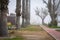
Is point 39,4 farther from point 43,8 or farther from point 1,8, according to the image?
point 1,8

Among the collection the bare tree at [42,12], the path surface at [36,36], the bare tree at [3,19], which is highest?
the bare tree at [3,19]

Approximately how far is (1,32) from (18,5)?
1213cm

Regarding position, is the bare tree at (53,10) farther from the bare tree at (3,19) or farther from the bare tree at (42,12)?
the bare tree at (3,19)

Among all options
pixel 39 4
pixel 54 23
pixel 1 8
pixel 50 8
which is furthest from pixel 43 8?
pixel 1 8

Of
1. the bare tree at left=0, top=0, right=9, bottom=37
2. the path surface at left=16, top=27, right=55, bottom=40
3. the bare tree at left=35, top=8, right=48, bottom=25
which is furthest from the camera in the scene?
→ the bare tree at left=35, top=8, right=48, bottom=25

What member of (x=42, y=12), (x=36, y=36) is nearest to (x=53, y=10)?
(x=42, y=12)

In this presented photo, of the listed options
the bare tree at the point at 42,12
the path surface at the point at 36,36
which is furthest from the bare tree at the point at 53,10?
the path surface at the point at 36,36

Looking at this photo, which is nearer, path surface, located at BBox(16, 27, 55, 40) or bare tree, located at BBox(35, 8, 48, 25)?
path surface, located at BBox(16, 27, 55, 40)

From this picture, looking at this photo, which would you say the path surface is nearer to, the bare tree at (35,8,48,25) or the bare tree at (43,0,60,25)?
the bare tree at (43,0,60,25)

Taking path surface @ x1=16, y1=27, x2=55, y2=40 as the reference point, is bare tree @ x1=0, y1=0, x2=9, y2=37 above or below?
above

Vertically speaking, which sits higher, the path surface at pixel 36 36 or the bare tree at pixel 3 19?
the bare tree at pixel 3 19

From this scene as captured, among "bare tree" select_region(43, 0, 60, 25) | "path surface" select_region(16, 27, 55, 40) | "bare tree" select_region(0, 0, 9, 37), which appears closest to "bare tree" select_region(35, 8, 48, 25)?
"bare tree" select_region(43, 0, 60, 25)

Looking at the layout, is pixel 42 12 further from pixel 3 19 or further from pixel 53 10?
pixel 3 19

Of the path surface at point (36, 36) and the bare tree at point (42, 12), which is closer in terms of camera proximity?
the path surface at point (36, 36)
